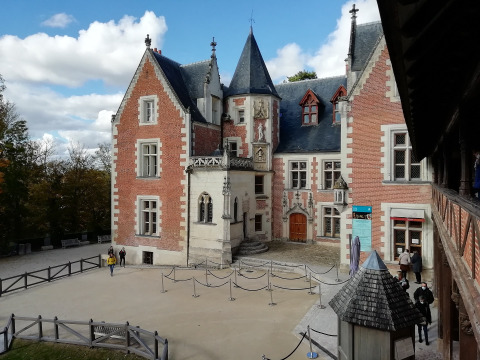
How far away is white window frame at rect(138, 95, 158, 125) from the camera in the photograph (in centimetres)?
2067

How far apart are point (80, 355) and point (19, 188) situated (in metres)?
20.4

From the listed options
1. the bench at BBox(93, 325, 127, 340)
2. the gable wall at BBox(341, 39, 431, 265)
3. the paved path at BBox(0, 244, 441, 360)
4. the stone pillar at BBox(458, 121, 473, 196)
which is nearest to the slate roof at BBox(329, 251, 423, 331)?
the stone pillar at BBox(458, 121, 473, 196)

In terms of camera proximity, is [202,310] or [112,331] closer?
[112,331]

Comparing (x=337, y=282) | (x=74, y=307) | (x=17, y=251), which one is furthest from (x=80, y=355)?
(x=17, y=251)

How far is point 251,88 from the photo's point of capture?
22.0 metres

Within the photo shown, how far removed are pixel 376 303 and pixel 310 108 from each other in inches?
730

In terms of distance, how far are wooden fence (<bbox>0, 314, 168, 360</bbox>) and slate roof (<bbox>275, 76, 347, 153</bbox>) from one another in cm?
1494

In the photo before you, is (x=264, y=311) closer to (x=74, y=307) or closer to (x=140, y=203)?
(x=74, y=307)

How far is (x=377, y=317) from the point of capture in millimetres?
5473

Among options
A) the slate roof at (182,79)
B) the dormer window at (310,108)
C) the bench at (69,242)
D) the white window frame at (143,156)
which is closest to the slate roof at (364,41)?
the dormer window at (310,108)

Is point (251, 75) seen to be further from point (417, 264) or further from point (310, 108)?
point (417, 264)

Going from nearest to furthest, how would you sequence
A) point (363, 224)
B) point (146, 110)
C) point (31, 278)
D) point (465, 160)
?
point (465, 160) < point (363, 224) < point (31, 278) < point (146, 110)

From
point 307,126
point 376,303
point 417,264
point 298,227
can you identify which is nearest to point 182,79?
point 307,126

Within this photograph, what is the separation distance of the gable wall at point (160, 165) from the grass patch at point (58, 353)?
31.6 ft
